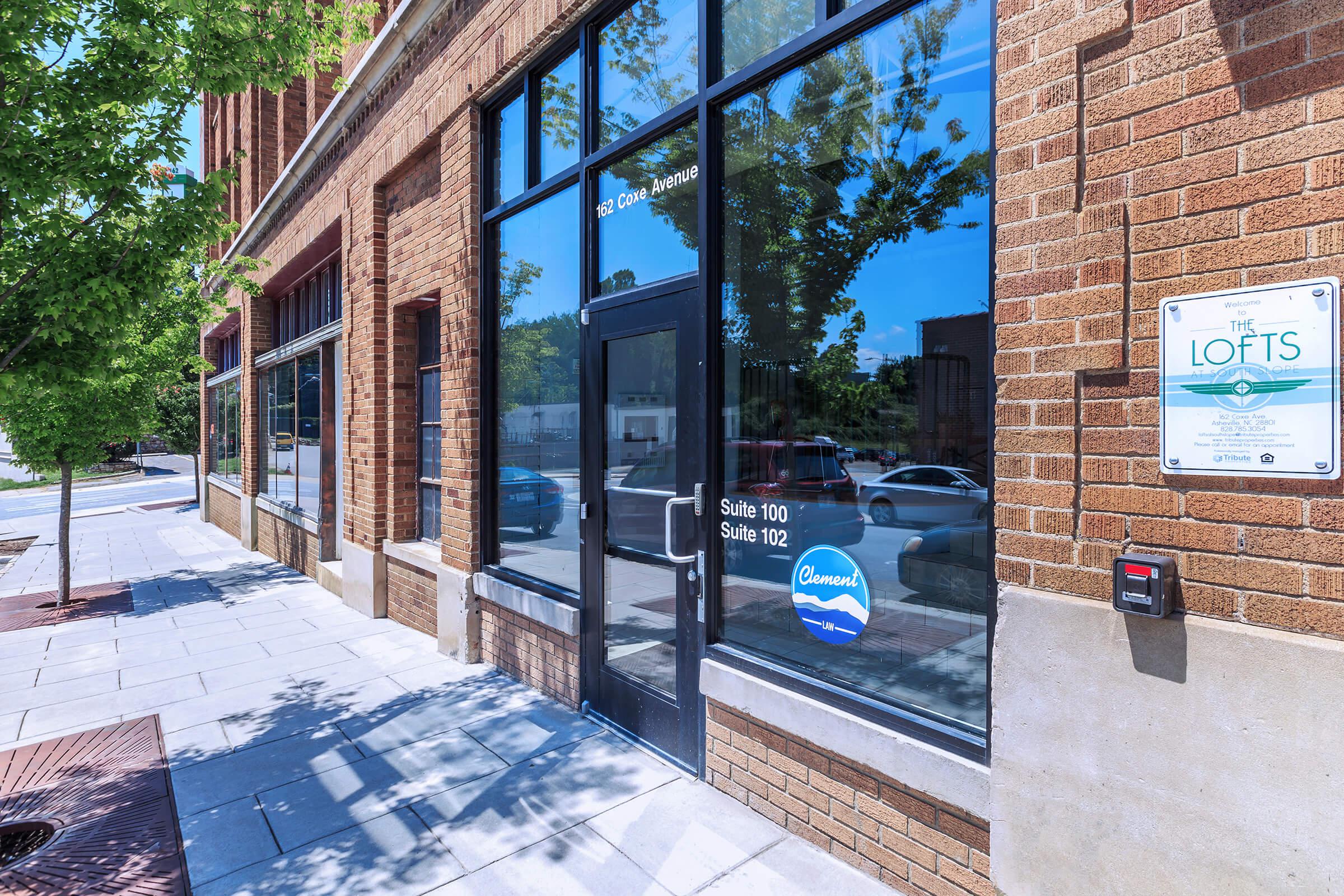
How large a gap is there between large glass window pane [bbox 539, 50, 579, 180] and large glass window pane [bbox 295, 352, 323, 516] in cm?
560

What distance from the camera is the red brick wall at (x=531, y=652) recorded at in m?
4.88

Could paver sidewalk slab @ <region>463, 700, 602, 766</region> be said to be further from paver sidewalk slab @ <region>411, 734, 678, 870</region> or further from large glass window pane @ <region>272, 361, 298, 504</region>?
large glass window pane @ <region>272, 361, 298, 504</region>

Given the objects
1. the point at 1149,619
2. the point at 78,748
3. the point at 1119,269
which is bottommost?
the point at 78,748

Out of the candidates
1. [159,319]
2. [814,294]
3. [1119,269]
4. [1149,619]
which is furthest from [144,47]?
[159,319]

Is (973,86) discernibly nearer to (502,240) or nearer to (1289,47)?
(1289,47)

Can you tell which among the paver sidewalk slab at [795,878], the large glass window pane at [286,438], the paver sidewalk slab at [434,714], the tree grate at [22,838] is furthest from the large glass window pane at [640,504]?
the large glass window pane at [286,438]

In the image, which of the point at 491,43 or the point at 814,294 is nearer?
the point at 814,294

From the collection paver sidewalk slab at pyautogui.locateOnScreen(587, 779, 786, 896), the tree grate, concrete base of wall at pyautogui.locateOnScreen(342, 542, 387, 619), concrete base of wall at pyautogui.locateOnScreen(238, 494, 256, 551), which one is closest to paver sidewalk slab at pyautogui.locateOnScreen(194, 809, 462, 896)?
paver sidewalk slab at pyautogui.locateOnScreen(587, 779, 786, 896)

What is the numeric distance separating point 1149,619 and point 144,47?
5138 millimetres

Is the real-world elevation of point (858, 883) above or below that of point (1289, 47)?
below

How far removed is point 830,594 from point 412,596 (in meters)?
5.00

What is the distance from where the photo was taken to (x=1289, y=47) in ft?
6.27

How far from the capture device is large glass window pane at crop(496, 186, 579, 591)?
5047 millimetres

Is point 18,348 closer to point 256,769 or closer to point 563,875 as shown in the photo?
point 256,769
